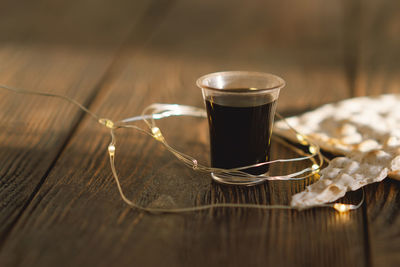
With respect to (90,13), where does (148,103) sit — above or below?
below

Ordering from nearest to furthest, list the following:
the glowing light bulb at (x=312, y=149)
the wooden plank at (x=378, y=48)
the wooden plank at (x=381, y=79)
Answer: the wooden plank at (x=381, y=79) → the glowing light bulb at (x=312, y=149) → the wooden plank at (x=378, y=48)

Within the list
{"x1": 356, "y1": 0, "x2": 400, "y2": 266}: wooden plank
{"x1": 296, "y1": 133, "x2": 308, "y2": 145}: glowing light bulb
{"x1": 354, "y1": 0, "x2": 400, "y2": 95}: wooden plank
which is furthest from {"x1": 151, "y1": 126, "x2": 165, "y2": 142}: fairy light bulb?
{"x1": 354, "y1": 0, "x2": 400, "y2": 95}: wooden plank

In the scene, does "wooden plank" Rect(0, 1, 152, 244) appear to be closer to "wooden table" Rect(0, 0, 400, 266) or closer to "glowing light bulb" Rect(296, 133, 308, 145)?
"wooden table" Rect(0, 0, 400, 266)

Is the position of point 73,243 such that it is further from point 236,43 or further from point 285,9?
point 285,9

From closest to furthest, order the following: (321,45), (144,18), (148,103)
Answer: (148,103)
(321,45)
(144,18)

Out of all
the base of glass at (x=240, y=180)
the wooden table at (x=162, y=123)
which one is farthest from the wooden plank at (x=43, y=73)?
the base of glass at (x=240, y=180)

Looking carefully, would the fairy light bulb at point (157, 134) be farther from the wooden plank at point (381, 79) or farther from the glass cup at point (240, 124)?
the wooden plank at point (381, 79)

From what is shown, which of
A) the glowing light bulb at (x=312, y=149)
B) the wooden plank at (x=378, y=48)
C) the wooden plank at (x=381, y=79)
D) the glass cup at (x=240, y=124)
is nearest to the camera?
the wooden plank at (x=381, y=79)

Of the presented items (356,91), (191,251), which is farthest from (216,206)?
(356,91)
